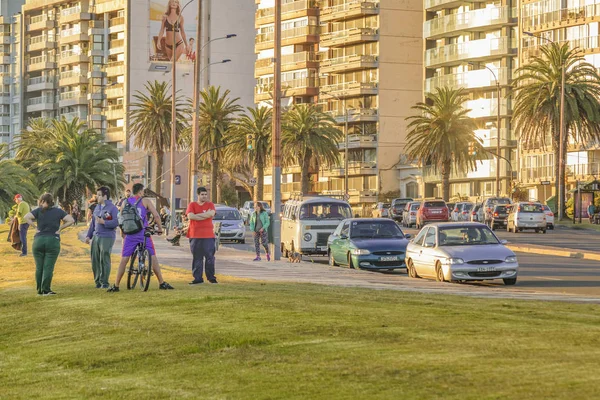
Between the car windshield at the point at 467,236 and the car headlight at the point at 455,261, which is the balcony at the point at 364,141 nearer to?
the car windshield at the point at 467,236

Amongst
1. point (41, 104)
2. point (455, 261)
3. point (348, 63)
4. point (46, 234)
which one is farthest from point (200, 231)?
point (41, 104)

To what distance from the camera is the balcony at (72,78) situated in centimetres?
16325

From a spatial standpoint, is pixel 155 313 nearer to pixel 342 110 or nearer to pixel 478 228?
pixel 478 228

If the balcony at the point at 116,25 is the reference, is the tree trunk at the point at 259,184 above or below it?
below

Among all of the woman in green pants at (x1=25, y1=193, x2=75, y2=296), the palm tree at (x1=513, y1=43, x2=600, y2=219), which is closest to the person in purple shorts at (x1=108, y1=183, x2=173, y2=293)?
the woman in green pants at (x1=25, y1=193, x2=75, y2=296)

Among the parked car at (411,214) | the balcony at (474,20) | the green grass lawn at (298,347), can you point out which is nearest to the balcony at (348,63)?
the balcony at (474,20)

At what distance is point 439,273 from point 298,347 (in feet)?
53.9

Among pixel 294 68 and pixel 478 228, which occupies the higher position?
pixel 294 68

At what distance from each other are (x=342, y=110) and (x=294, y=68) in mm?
8566

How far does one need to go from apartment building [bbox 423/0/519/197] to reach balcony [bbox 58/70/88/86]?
5912 centimetres

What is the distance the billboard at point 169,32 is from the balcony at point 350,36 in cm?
2231

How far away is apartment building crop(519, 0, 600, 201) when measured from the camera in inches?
3920

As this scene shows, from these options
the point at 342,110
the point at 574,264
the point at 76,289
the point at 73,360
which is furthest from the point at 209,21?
the point at 73,360

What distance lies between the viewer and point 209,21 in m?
149
